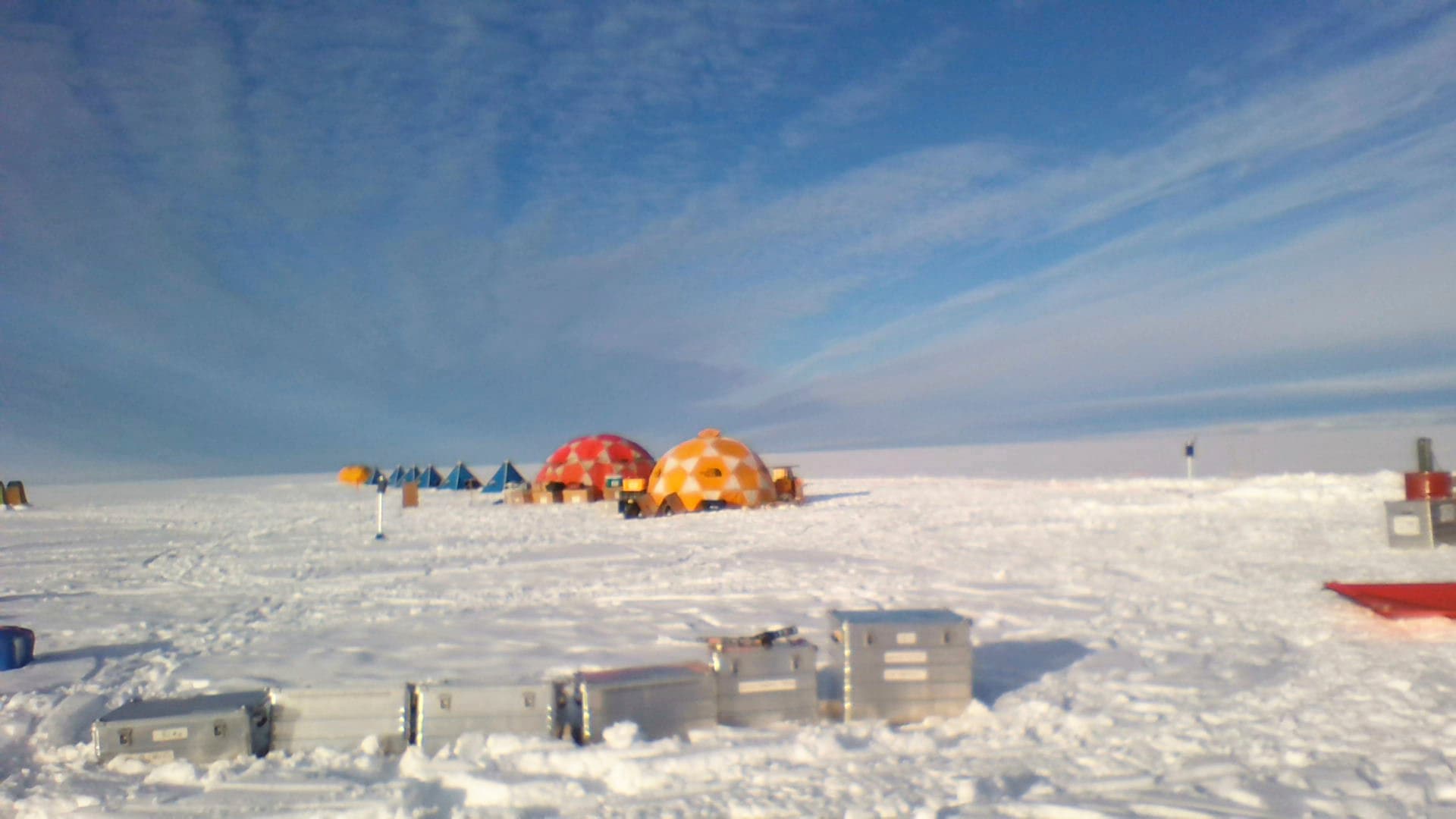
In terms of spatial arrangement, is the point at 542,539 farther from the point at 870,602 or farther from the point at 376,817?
the point at 376,817

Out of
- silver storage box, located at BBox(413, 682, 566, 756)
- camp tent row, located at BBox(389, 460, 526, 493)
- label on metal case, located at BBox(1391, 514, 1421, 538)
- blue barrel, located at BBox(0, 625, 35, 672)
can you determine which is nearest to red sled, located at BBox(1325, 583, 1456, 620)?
label on metal case, located at BBox(1391, 514, 1421, 538)

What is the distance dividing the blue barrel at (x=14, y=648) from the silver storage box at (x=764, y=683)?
514cm

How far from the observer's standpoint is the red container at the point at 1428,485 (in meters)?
13.2

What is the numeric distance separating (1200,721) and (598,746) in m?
→ 3.15

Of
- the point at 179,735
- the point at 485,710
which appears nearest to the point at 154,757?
the point at 179,735

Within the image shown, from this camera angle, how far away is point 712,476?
→ 23609mm

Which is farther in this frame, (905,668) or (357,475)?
(357,475)

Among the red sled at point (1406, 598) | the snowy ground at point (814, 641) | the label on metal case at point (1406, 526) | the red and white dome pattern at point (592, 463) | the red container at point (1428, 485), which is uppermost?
the red and white dome pattern at point (592, 463)

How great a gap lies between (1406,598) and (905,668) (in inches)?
180

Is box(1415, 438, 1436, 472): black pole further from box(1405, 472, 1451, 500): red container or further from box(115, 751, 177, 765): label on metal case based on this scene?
box(115, 751, 177, 765): label on metal case

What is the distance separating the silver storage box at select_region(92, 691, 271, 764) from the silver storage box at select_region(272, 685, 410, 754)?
0.18 metres

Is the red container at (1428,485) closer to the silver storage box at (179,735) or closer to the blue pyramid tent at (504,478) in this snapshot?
the silver storage box at (179,735)

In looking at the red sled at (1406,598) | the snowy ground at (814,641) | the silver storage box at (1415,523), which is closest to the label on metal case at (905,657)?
the snowy ground at (814,641)

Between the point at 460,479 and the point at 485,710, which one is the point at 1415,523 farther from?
the point at 460,479
